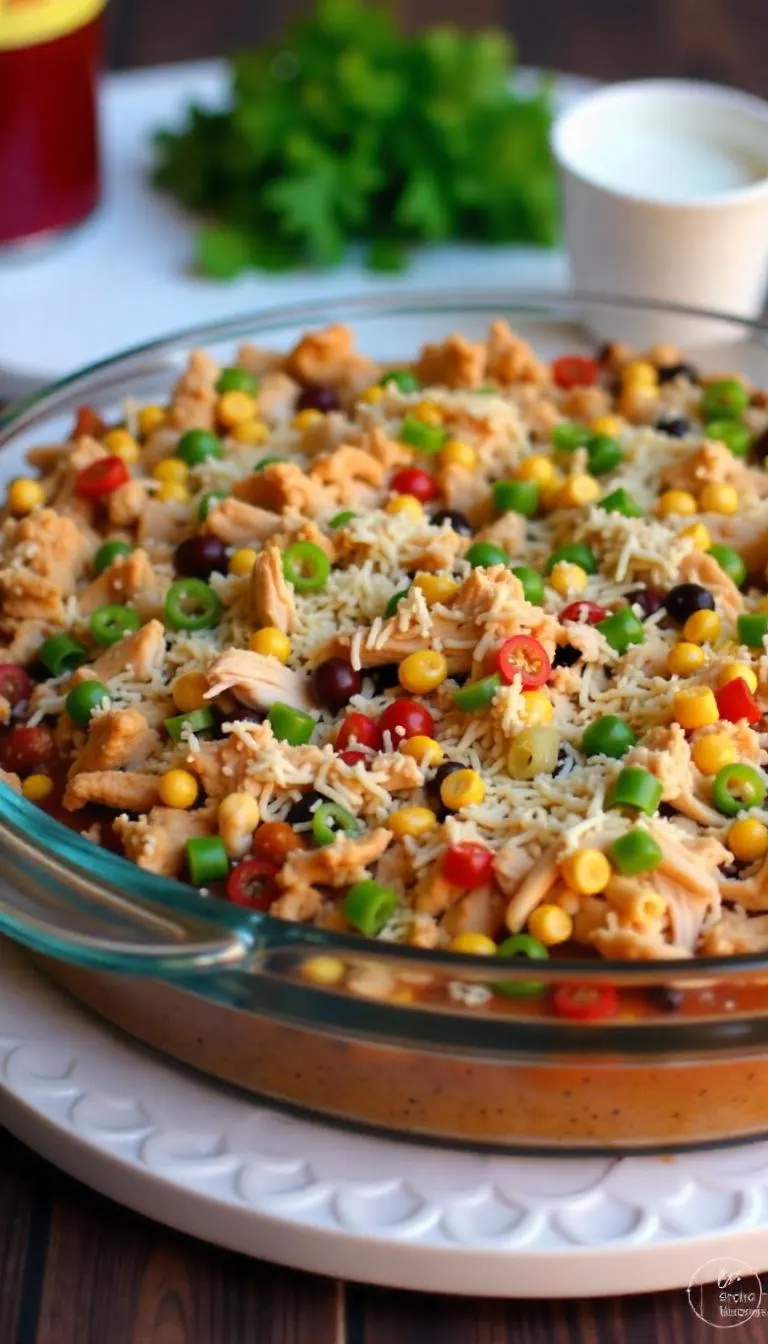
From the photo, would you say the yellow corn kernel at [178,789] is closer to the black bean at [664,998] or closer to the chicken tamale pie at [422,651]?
the chicken tamale pie at [422,651]

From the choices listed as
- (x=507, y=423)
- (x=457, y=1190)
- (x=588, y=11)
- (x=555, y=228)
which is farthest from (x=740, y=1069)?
(x=588, y=11)

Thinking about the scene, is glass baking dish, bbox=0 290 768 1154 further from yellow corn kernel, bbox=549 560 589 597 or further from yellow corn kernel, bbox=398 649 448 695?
yellow corn kernel, bbox=549 560 589 597

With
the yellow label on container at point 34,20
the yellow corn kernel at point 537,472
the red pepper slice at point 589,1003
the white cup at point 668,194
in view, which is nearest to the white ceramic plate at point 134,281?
the white cup at point 668,194

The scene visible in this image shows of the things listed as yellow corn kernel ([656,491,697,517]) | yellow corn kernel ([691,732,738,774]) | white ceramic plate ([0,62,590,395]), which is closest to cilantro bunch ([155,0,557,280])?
white ceramic plate ([0,62,590,395])

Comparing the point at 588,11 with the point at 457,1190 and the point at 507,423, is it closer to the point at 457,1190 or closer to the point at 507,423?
the point at 507,423

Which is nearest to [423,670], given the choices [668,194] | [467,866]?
[467,866]

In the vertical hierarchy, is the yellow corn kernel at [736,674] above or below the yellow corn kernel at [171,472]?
above

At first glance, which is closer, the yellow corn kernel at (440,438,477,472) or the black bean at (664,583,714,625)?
the black bean at (664,583,714,625)
